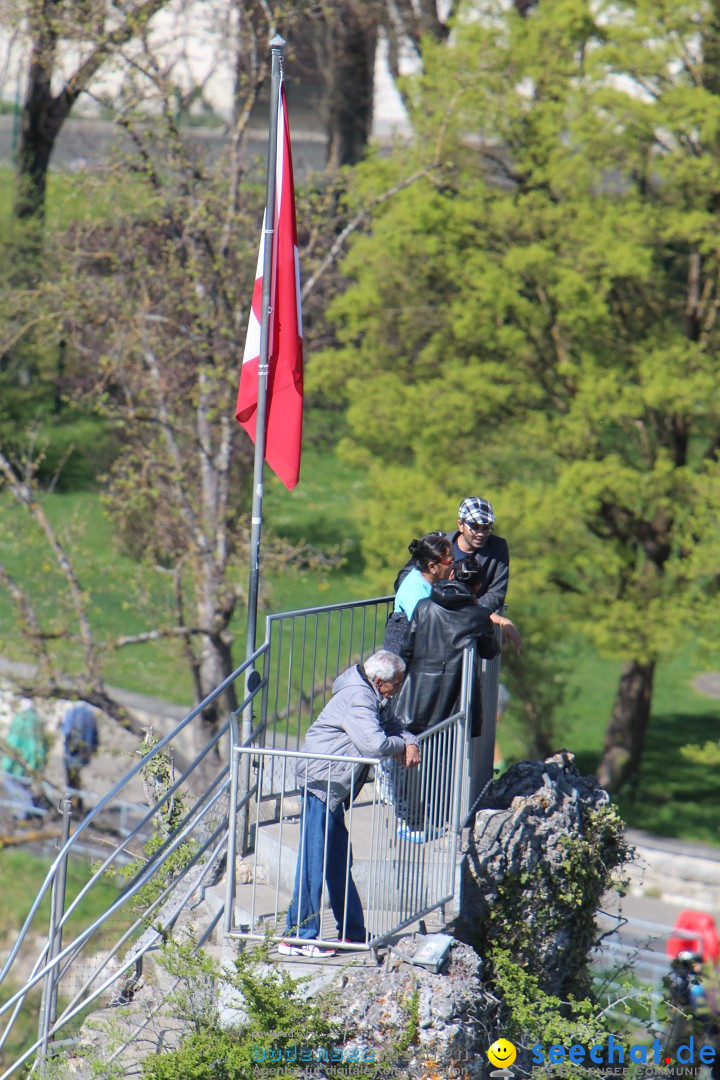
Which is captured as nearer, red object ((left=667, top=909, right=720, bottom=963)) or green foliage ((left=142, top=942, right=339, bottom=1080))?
green foliage ((left=142, top=942, right=339, bottom=1080))

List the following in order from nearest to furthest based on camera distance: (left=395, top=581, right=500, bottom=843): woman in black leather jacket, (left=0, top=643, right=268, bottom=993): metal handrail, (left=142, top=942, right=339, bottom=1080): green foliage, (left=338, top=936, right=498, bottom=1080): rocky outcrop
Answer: (left=0, top=643, right=268, bottom=993): metal handrail, (left=142, top=942, right=339, bottom=1080): green foliage, (left=338, top=936, right=498, bottom=1080): rocky outcrop, (left=395, top=581, right=500, bottom=843): woman in black leather jacket

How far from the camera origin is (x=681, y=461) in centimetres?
1908

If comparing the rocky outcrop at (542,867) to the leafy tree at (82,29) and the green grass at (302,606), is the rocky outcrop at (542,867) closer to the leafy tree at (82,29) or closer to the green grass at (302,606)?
the green grass at (302,606)

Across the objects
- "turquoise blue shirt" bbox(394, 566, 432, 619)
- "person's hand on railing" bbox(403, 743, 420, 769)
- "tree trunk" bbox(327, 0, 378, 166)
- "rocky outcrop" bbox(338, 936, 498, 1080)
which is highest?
"tree trunk" bbox(327, 0, 378, 166)

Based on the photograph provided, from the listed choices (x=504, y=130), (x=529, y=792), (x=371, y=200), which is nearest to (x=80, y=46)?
(x=371, y=200)

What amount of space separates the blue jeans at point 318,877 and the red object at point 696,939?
9.42 feet

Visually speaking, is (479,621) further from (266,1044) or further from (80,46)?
(80,46)

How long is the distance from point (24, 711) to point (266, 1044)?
1134 centimetres

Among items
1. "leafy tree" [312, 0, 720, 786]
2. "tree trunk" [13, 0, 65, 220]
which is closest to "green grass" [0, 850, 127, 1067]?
"leafy tree" [312, 0, 720, 786]

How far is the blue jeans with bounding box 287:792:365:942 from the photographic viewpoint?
6.61 meters

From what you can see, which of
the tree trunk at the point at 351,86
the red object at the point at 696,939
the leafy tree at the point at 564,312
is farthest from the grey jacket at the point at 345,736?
the tree trunk at the point at 351,86

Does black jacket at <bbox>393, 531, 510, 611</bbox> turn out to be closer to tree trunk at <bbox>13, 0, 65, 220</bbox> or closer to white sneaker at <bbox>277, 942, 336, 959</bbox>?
white sneaker at <bbox>277, 942, 336, 959</bbox>

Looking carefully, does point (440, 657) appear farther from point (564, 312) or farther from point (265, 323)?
point (564, 312)

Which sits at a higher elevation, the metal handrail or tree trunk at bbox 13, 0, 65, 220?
tree trunk at bbox 13, 0, 65, 220
